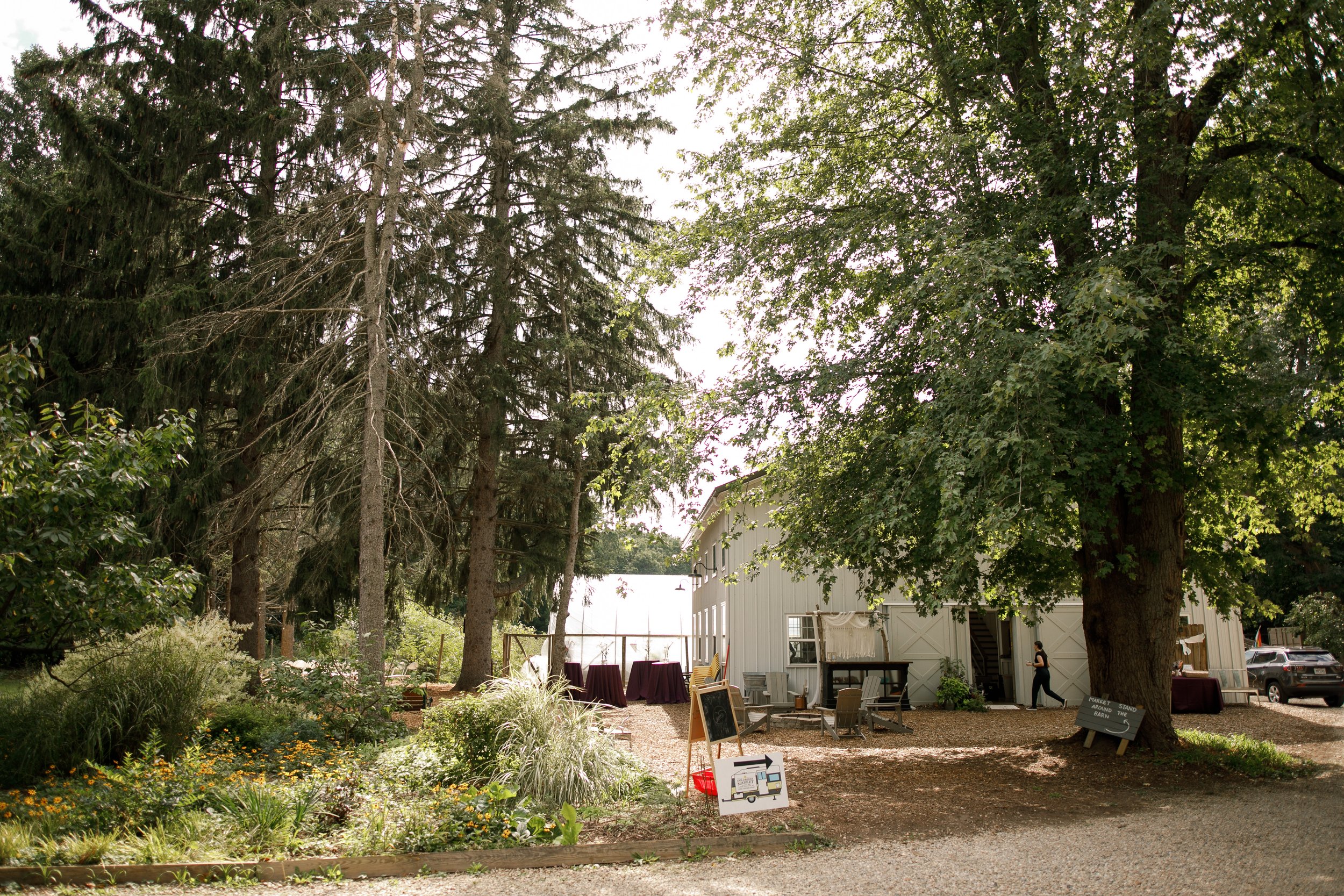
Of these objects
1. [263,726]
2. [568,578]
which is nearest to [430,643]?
[568,578]

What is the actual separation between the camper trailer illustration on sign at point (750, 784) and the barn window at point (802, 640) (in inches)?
449

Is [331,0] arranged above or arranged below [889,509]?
→ above

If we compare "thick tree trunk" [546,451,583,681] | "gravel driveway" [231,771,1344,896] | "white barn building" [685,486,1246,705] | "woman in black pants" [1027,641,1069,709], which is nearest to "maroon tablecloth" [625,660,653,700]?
"white barn building" [685,486,1246,705]

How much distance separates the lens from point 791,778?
9555 mm

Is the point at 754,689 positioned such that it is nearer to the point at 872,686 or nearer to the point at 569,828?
the point at 872,686

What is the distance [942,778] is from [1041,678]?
9401 millimetres

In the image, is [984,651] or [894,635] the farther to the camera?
[984,651]

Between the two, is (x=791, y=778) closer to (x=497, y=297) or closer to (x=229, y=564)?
(x=497, y=297)

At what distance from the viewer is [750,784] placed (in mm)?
7254

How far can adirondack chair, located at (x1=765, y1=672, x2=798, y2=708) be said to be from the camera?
18.2m

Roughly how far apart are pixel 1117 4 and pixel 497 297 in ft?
38.6

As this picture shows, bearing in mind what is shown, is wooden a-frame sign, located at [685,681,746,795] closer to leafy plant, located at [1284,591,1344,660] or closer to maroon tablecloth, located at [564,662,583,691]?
maroon tablecloth, located at [564,662,583,691]

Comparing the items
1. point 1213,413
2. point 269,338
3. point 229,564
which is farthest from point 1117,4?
point 229,564

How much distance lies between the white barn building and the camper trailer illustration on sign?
10.4 meters
